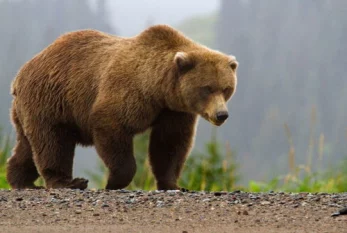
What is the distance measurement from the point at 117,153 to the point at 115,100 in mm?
462

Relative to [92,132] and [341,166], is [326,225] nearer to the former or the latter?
[92,132]

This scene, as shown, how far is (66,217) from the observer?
4.78 meters

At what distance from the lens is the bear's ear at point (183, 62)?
21.4ft

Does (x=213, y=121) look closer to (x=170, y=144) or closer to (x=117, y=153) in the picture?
(x=170, y=144)

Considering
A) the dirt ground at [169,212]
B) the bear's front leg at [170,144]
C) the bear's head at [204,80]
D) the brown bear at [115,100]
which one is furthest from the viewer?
the bear's front leg at [170,144]

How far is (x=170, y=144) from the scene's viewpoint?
22.9 feet

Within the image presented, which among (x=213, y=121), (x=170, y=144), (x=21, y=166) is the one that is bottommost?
(x=21, y=166)

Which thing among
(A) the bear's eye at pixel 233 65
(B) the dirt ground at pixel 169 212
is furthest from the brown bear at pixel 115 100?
(B) the dirt ground at pixel 169 212

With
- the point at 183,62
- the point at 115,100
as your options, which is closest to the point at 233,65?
the point at 183,62

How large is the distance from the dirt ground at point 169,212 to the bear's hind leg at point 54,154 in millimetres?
1395

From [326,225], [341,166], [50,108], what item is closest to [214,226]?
[326,225]

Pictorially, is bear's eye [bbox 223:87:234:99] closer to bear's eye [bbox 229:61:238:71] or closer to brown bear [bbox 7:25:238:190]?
brown bear [bbox 7:25:238:190]

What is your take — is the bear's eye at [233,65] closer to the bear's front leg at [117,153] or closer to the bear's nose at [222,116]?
the bear's nose at [222,116]

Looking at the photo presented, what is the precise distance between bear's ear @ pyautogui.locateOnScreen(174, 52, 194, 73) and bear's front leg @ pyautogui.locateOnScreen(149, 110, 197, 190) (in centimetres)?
51
